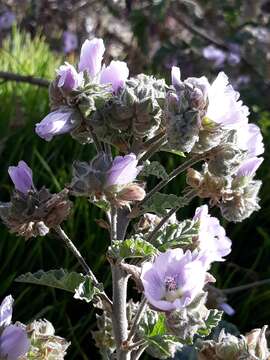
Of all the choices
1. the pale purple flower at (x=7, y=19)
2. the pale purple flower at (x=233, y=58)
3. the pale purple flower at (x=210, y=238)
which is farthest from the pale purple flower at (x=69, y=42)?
the pale purple flower at (x=210, y=238)

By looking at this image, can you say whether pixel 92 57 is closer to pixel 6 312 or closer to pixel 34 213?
pixel 34 213

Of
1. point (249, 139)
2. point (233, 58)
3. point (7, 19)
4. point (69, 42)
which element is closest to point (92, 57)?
point (249, 139)

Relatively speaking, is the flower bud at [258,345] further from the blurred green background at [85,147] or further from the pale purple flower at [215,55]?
the pale purple flower at [215,55]

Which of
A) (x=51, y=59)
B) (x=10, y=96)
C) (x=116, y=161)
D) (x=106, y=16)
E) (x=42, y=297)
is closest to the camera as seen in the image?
(x=116, y=161)

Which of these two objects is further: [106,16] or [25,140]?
[106,16]

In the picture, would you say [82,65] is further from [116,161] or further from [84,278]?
[84,278]

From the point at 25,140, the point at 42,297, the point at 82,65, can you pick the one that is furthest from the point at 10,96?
the point at 82,65
